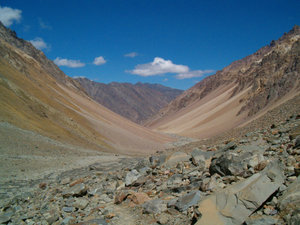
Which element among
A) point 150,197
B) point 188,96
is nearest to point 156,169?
point 150,197

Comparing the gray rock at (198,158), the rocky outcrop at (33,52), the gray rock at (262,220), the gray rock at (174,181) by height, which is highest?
the rocky outcrop at (33,52)

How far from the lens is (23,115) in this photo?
96.3 ft

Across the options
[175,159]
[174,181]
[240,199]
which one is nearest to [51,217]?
[174,181]

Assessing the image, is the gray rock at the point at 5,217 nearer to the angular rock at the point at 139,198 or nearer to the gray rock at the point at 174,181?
the angular rock at the point at 139,198

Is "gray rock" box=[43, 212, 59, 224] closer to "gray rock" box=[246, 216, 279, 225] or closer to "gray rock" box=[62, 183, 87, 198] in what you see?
"gray rock" box=[62, 183, 87, 198]

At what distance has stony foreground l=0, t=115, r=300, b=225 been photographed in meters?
5.23

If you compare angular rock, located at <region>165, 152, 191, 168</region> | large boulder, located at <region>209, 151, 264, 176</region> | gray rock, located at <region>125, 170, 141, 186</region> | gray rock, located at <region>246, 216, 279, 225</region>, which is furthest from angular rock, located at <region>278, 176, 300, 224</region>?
angular rock, located at <region>165, 152, 191, 168</region>

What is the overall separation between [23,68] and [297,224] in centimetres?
6310

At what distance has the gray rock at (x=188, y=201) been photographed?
648 centimetres

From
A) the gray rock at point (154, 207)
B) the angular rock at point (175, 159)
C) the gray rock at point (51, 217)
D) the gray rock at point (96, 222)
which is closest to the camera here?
the gray rock at point (96, 222)

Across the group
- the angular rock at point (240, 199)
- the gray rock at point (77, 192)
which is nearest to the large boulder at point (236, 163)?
the angular rock at point (240, 199)

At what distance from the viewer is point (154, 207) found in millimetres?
7027

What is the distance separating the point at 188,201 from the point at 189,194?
33cm

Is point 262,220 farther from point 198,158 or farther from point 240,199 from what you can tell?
point 198,158
